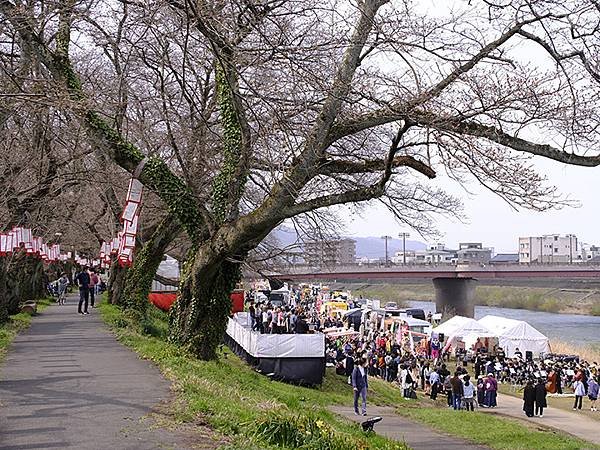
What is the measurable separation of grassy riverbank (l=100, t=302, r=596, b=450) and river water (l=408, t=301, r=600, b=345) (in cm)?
3502

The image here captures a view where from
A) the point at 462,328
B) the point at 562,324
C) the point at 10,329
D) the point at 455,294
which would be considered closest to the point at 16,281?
the point at 10,329

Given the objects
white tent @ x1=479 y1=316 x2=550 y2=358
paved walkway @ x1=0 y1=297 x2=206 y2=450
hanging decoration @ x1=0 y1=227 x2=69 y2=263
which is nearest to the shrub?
paved walkway @ x1=0 y1=297 x2=206 y2=450

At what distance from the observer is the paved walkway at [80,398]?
8219mm

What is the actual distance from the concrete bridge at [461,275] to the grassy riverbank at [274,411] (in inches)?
1583

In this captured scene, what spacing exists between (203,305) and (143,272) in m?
11.0

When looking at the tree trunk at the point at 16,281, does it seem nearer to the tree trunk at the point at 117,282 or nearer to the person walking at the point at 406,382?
the tree trunk at the point at 117,282

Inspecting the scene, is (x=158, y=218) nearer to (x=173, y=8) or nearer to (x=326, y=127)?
(x=326, y=127)

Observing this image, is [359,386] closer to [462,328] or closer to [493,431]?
[493,431]

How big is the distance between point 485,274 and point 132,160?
54.7 meters

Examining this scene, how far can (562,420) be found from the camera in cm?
2492

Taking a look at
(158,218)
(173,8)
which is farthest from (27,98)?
(158,218)

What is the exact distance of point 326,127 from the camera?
45.3ft

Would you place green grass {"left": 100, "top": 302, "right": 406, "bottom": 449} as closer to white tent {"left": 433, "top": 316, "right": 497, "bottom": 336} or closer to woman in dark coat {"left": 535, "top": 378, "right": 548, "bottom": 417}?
woman in dark coat {"left": 535, "top": 378, "right": 548, "bottom": 417}

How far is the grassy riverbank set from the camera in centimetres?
865
